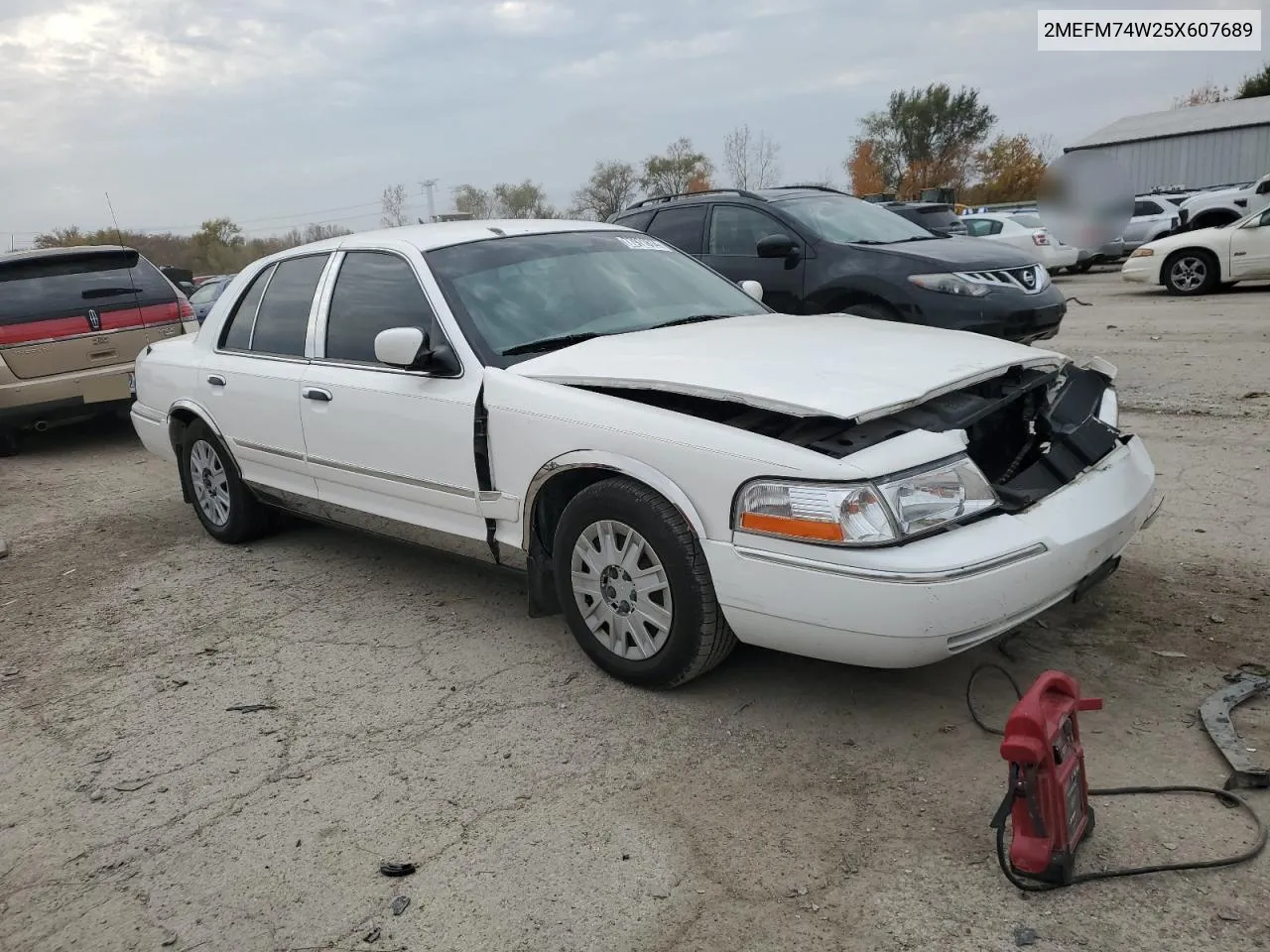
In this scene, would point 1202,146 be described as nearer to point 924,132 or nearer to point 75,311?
point 924,132

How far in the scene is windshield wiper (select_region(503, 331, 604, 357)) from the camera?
404 cm

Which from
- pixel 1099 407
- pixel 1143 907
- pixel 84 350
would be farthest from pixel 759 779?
pixel 84 350

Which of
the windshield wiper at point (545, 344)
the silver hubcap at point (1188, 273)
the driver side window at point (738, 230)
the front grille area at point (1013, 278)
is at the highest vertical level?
the driver side window at point (738, 230)

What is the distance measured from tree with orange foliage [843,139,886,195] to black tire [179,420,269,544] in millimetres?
42971

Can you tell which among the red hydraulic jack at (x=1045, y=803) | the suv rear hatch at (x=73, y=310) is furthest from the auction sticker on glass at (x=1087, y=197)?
the suv rear hatch at (x=73, y=310)

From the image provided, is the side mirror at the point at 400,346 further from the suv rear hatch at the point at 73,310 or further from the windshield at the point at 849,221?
the suv rear hatch at the point at 73,310

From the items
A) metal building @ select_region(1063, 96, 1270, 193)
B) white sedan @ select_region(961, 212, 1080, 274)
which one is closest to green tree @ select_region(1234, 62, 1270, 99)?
metal building @ select_region(1063, 96, 1270, 193)

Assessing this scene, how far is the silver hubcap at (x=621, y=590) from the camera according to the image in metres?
3.44

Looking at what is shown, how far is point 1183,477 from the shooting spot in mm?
5566

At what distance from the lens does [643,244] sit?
504 centimetres

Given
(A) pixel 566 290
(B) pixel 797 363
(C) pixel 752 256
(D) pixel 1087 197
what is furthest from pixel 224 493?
(D) pixel 1087 197

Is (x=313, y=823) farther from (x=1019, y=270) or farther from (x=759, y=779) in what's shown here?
(x=1019, y=270)

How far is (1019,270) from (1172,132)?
129 feet

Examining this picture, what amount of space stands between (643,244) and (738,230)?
353cm
